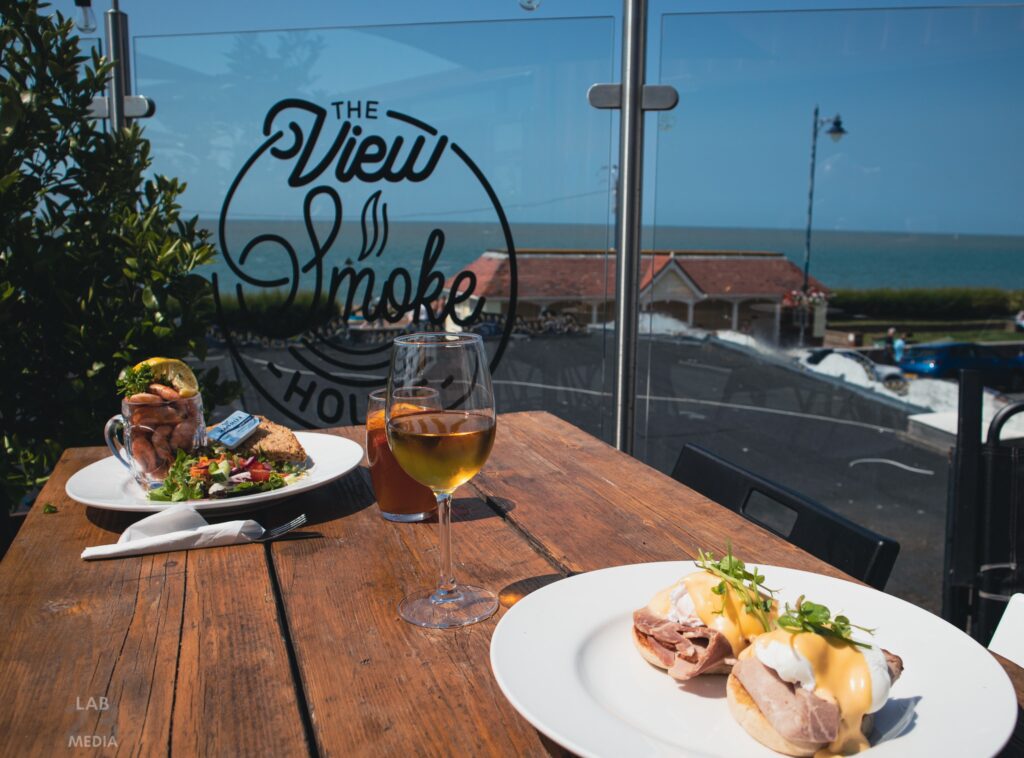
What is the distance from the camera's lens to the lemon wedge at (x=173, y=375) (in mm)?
1248

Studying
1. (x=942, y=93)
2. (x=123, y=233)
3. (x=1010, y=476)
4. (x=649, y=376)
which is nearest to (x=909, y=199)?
(x=942, y=93)

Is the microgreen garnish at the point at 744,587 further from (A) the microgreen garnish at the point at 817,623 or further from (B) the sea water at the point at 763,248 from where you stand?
(B) the sea water at the point at 763,248

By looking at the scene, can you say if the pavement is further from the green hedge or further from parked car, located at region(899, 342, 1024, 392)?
the green hedge

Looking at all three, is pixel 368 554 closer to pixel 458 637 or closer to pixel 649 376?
pixel 458 637

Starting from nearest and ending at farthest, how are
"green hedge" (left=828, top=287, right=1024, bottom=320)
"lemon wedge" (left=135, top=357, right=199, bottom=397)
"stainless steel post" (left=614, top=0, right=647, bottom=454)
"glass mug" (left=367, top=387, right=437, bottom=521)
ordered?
"glass mug" (left=367, top=387, right=437, bottom=521) → "lemon wedge" (left=135, top=357, right=199, bottom=397) → "stainless steel post" (left=614, top=0, right=647, bottom=454) → "green hedge" (left=828, top=287, right=1024, bottom=320)

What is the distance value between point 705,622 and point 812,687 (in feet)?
0.38

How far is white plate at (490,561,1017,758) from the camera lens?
22.1 inches

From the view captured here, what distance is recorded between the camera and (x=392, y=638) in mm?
785

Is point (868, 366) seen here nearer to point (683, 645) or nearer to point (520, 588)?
point (520, 588)

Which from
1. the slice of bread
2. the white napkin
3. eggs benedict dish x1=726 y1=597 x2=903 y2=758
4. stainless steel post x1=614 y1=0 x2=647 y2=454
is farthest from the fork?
stainless steel post x1=614 y1=0 x2=647 y2=454

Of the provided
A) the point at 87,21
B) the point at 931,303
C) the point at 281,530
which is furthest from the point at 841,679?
the point at 87,21

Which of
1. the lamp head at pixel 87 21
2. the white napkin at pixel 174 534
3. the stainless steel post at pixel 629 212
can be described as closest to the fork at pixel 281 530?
the white napkin at pixel 174 534

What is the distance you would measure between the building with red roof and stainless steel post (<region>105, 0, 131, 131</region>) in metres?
1.35

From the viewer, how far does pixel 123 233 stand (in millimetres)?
2418
